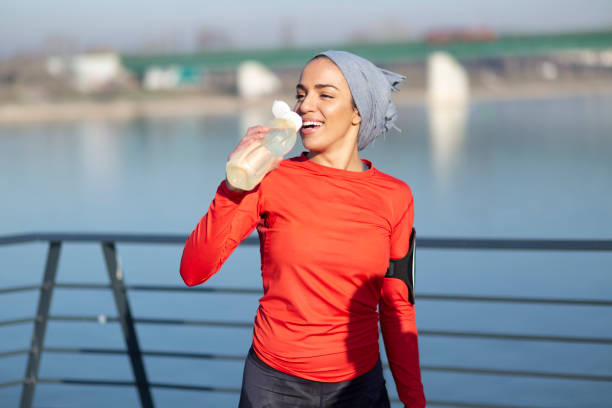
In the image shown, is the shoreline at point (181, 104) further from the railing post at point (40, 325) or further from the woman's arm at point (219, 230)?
the woman's arm at point (219, 230)

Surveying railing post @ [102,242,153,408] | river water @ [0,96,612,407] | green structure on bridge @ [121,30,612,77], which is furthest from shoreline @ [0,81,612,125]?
railing post @ [102,242,153,408]

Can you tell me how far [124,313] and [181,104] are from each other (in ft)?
186

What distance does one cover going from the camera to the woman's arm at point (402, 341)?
1826 mm

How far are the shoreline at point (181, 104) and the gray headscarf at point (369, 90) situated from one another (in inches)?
1747

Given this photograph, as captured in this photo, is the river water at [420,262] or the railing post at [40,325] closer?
the railing post at [40,325]

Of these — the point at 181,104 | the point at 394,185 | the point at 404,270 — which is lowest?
the point at 181,104

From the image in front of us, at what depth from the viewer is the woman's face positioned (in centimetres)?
172

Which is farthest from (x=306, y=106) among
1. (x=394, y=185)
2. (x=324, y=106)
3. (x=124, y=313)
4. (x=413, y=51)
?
(x=413, y=51)

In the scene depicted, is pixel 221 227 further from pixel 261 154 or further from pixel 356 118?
pixel 356 118

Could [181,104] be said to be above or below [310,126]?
below

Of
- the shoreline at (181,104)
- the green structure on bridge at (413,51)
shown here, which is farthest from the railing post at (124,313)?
the shoreline at (181,104)

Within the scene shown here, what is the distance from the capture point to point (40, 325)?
333 centimetres

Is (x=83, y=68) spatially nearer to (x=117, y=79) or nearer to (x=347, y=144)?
(x=117, y=79)

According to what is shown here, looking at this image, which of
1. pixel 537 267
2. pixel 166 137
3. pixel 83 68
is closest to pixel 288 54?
pixel 166 137
